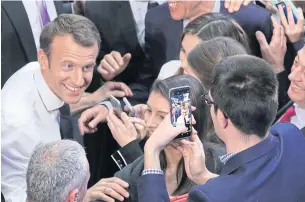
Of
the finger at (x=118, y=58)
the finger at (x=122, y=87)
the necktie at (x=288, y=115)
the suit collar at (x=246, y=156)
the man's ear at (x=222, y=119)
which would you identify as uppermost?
the man's ear at (x=222, y=119)

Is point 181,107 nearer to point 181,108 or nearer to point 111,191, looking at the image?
point 181,108

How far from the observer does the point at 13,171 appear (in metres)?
2.72

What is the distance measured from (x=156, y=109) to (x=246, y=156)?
0.69 m

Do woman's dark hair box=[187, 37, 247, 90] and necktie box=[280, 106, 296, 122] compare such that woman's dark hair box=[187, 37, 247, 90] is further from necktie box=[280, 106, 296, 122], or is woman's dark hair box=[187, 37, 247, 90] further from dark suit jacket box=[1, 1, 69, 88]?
dark suit jacket box=[1, 1, 69, 88]

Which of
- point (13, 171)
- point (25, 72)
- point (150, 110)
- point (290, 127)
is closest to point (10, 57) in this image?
point (25, 72)

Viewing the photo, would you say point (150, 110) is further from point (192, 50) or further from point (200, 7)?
point (200, 7)

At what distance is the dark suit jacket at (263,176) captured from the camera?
74.8 inches

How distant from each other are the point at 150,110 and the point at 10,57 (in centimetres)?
111

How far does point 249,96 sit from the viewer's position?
1.99m

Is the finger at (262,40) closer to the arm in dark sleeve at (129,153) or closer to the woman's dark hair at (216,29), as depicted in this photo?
the woman's dark hair at (216,29)

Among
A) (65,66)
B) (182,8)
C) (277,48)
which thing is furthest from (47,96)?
(277,48)

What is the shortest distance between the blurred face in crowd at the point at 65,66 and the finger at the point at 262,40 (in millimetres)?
955

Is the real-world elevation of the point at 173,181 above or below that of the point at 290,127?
below

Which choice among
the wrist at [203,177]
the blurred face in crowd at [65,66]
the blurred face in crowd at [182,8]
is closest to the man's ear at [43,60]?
the blurred face in crowd at [65,66]
